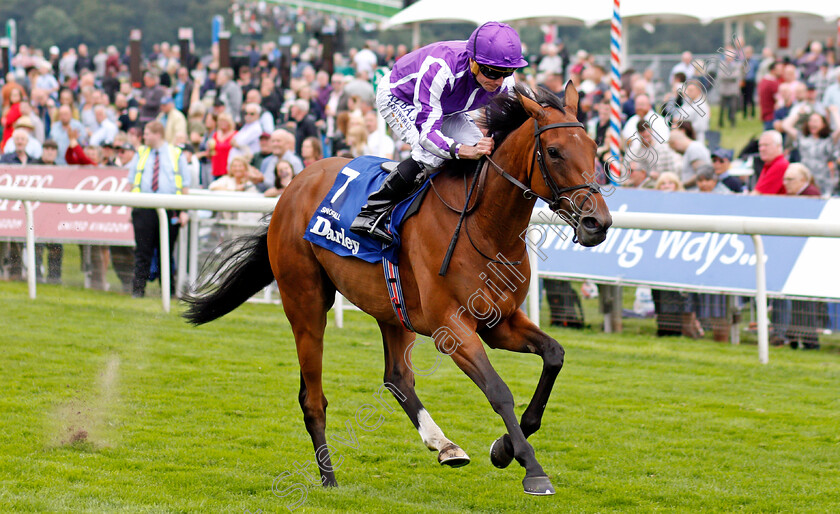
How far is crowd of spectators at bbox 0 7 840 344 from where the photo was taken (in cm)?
943

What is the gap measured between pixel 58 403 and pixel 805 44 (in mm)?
19580

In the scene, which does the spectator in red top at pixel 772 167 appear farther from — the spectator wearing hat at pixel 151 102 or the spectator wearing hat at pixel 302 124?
the spectator wearing hat at pixel 151 102

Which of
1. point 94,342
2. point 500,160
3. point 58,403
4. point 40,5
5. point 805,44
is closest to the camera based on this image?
point 500,160

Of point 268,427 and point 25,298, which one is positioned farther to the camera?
point 25,298

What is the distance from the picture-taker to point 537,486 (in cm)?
378

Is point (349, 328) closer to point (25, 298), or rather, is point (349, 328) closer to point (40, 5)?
point (25, 298)

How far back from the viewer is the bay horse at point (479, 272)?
12.7 ft

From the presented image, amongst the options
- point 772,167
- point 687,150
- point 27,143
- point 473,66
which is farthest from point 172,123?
point 473,66

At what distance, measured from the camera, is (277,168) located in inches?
375

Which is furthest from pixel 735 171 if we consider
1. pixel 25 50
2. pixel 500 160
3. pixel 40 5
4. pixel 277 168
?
pixel 40 5

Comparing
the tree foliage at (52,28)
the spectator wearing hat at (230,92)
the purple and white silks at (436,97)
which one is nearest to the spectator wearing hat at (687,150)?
the purple and white silks at (436,97)

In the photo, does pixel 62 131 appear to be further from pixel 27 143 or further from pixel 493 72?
pixel 493 72

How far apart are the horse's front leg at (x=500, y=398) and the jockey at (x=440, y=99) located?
674mm

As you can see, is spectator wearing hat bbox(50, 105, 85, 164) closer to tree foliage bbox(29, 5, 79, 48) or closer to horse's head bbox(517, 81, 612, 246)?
horse's head bbox(517, 81, 612, 246)
